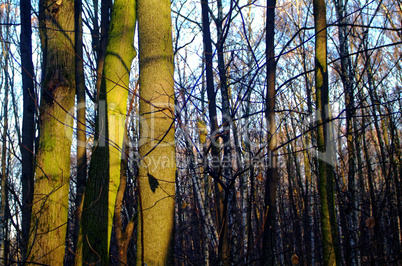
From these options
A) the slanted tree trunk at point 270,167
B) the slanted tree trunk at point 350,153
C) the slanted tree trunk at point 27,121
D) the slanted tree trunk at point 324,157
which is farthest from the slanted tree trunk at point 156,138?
the slanted tree trunk at point 350,153

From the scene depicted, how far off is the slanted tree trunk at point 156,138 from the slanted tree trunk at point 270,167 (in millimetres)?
1281

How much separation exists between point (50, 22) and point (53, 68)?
61cm

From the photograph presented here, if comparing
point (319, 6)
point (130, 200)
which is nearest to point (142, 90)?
point (319, 6)

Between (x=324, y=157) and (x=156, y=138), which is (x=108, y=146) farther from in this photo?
(x=324, y=157)

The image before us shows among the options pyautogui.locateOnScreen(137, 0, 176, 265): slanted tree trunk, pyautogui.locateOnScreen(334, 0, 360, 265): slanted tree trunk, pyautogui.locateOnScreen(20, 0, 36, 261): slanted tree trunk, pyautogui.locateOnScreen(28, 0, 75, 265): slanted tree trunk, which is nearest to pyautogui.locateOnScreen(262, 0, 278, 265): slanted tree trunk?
pyautogui.locateOnScreen(137, 0, 176, 265): slanted tree trunk

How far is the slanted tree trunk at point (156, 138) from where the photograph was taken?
2045mm

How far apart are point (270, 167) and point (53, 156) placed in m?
2.29

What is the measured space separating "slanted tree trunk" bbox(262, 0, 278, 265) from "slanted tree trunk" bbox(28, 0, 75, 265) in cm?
204

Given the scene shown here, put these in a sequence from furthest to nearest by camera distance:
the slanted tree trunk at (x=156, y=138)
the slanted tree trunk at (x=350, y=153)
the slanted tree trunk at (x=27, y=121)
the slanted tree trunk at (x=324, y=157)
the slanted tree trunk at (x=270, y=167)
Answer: the slanted tree trunk at (x=350, y=153) → the slanted tree trunk at (x=27, y=121) → the slanted tree trunk at (x=324, y=157) → the slanted tree trunk at (x=270, y=167) → the slanted tree trunk at (x=156, y=138)

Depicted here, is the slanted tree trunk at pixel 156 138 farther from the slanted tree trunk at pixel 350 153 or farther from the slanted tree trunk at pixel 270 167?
the slanted tree trunk at pixel 350 153

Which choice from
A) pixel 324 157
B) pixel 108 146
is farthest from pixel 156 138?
pixel 324 157

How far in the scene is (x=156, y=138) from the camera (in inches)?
84.1

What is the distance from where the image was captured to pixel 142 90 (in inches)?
89.3

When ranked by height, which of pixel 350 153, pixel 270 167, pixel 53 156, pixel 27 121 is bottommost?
pixel 270 167
